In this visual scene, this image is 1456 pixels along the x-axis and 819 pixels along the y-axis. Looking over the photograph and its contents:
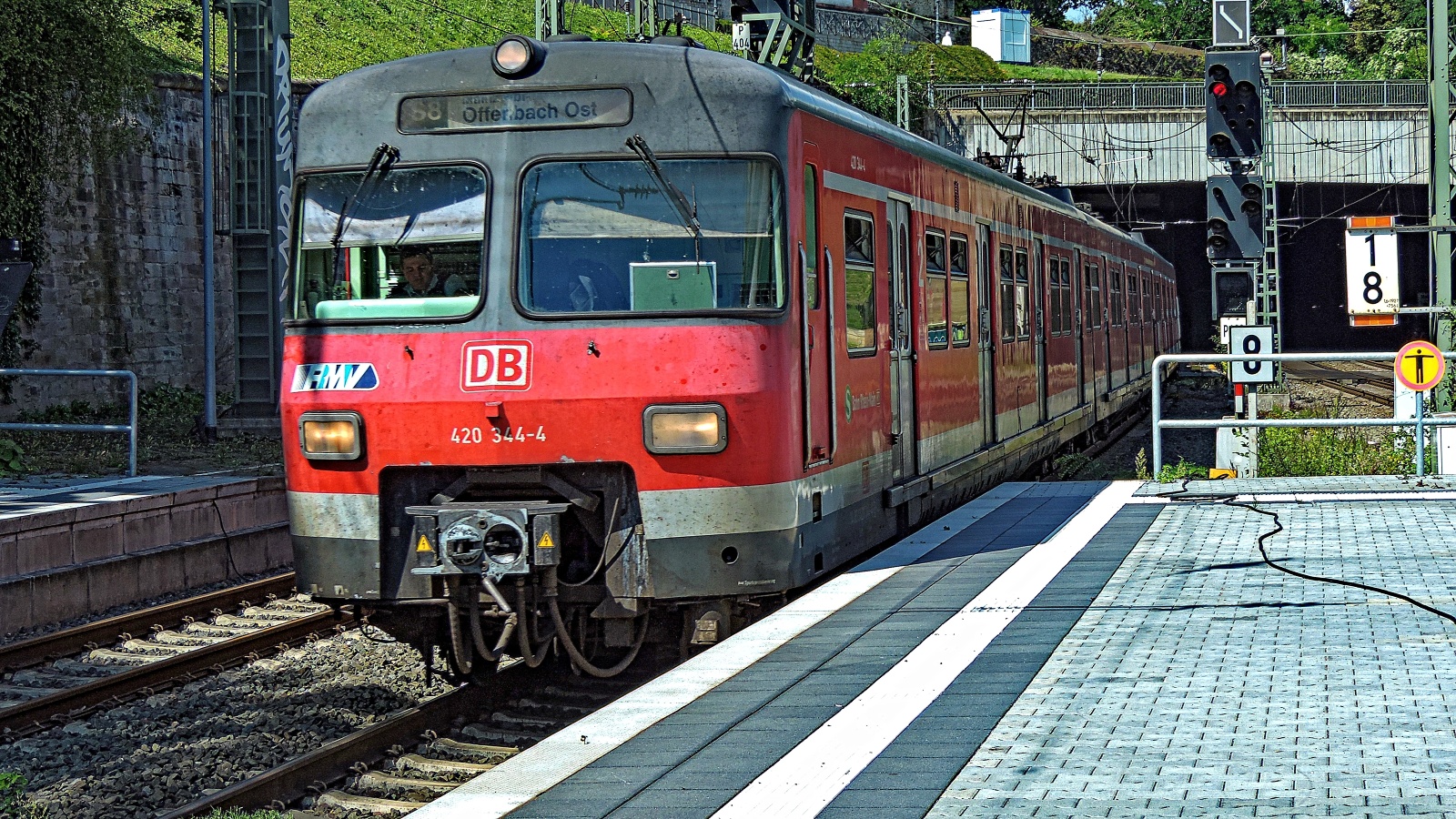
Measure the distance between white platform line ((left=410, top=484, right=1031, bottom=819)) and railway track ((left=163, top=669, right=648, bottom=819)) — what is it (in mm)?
1113

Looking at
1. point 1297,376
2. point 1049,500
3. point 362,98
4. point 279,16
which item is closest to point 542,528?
point 362,98

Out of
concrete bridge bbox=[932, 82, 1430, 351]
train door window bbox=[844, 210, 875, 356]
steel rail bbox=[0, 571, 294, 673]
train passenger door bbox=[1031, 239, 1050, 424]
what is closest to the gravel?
steel rail bbox=[0, 571, 294, 673]

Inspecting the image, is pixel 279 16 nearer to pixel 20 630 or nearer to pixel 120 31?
pixel 120 31

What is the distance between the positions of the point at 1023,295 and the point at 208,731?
28.5 ft

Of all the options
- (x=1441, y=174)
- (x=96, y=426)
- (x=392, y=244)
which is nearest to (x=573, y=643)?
(x=392, y=244)

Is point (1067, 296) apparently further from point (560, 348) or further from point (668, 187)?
point (560, 348)

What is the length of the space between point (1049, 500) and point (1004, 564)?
3.22 metres

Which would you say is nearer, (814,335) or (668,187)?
(668,187)

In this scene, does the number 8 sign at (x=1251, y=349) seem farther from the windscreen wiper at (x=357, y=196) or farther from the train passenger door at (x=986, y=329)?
the windscreen wiper at (x=357, y=196)

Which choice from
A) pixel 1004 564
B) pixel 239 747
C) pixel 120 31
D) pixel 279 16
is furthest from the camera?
pixel 120 31

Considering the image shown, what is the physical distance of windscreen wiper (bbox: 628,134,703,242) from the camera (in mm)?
7605

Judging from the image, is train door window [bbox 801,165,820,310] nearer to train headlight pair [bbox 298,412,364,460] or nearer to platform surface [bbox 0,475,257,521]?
train headlight pair [bbox 298,412,364,460]

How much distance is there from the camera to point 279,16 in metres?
19.5

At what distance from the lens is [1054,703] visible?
217 inches
